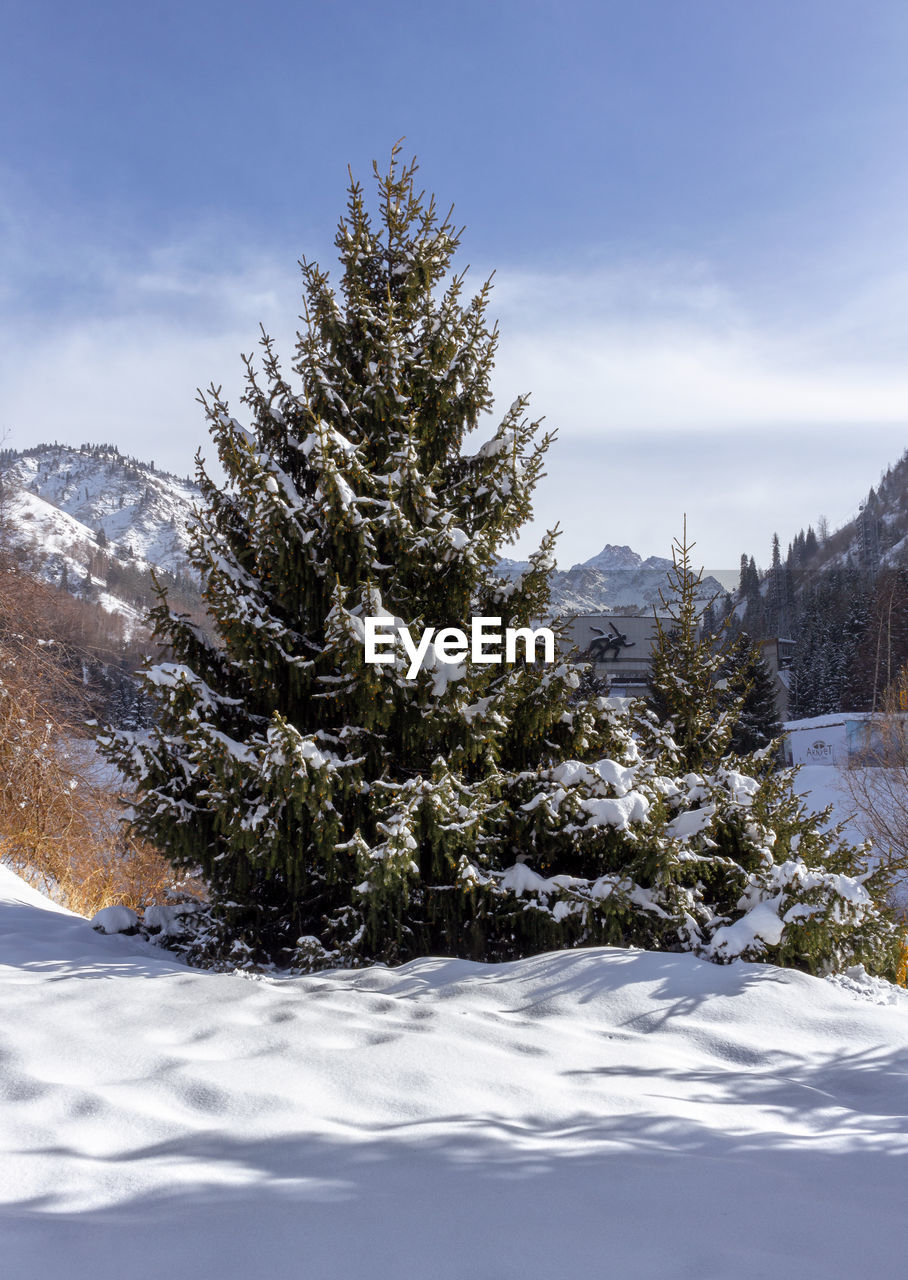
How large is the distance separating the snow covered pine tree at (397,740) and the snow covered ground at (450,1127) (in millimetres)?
801

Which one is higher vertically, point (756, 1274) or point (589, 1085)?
point (756, 1274)

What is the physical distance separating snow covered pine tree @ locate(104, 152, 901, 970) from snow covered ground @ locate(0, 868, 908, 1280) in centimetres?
80

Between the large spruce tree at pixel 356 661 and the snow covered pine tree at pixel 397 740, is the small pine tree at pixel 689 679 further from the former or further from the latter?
the large spruce tree at pixel 356 661

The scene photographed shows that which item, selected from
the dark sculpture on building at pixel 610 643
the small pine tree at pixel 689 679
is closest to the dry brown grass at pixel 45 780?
the small pine tree at pixel 689 679

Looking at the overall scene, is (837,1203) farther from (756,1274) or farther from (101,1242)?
(101,1242)

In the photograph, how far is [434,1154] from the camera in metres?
2.54

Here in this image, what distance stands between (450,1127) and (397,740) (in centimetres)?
350

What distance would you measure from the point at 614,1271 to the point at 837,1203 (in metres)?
0.85

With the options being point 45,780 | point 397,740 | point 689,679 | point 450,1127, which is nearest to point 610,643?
point 45,780

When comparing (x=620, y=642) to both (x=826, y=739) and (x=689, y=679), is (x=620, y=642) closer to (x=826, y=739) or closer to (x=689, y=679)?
(x=826, y=739)

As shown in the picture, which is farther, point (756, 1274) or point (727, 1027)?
point (727, 1027)

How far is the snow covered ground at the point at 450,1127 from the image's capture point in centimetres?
204

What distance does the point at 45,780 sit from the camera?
457 inches

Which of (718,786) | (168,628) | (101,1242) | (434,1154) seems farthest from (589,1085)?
(168,628)
